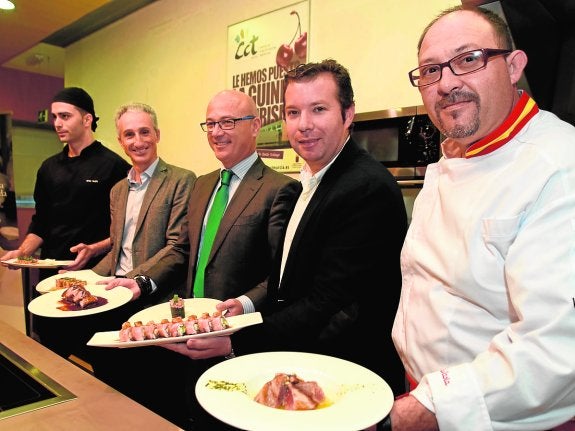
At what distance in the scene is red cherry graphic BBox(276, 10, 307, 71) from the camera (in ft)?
9.79

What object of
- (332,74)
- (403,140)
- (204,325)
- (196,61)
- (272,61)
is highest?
(196,61)

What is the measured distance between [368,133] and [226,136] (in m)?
0.80

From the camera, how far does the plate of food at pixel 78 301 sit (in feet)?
5.71

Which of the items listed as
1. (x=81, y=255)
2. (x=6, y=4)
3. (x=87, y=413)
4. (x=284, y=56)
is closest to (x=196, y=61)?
(x=284, y=56)

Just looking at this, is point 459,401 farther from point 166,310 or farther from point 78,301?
point 78,301

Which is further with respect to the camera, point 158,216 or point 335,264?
point 158,216

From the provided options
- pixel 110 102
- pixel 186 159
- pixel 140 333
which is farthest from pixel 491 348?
pixel 110 102

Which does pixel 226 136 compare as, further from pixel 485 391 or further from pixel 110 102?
pixel 110 102

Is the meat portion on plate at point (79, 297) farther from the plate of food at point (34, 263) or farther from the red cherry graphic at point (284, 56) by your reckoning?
the red cherry graphic at point (284, 56)

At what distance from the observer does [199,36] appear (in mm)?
3854

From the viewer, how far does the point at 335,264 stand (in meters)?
1.47

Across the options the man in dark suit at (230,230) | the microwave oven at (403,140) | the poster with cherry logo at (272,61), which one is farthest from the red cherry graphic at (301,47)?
the man in dark suit at (230,230)

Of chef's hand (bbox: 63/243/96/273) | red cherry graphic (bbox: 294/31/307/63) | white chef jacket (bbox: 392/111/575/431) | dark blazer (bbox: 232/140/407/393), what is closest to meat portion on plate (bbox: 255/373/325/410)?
white chef jacket (bbox: 392/111/575/431)

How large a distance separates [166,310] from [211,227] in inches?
21.6
